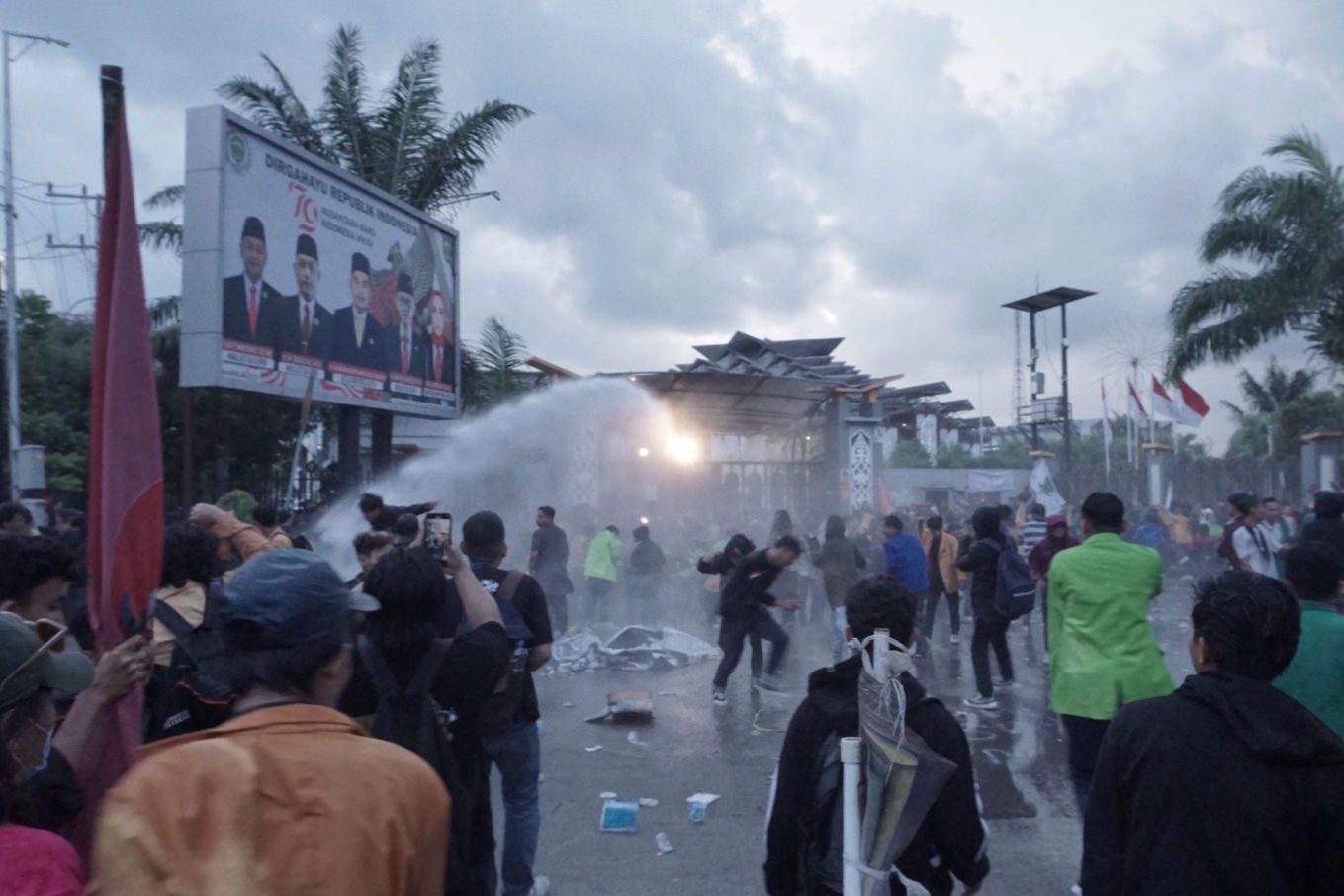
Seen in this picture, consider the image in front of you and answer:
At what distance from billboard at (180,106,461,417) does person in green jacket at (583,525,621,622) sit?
12.6 ft

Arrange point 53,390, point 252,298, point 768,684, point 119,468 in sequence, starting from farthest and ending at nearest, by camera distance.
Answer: point 53,390 → point 252,298 → point 768,684 → point 119,468

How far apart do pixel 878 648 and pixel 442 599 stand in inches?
48.2

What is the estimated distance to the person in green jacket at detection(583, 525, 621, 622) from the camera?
1430cm

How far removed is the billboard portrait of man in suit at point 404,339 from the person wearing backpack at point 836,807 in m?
13.4

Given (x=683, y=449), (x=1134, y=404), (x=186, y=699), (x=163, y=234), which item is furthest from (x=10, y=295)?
(x=1134, y=404)

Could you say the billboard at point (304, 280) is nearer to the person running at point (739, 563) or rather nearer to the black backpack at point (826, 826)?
the person running at point (739, 563)

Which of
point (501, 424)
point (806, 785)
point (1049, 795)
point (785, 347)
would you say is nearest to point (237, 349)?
point (501, 424)

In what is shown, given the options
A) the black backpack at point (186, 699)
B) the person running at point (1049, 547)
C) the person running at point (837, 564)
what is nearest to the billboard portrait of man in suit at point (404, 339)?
the person running at point (837, 564)

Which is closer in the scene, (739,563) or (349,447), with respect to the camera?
(739,563)

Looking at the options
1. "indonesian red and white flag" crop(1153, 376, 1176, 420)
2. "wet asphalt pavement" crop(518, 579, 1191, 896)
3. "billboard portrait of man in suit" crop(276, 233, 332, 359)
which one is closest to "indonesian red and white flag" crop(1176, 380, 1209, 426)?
"indonesian red and white flag" crop(1153, 376, 1176, 420)

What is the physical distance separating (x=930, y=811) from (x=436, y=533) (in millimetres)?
2057

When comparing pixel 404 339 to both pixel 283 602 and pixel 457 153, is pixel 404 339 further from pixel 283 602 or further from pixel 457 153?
pixel 283 602

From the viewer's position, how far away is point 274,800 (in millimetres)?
1544

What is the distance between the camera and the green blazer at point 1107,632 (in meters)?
4.65
